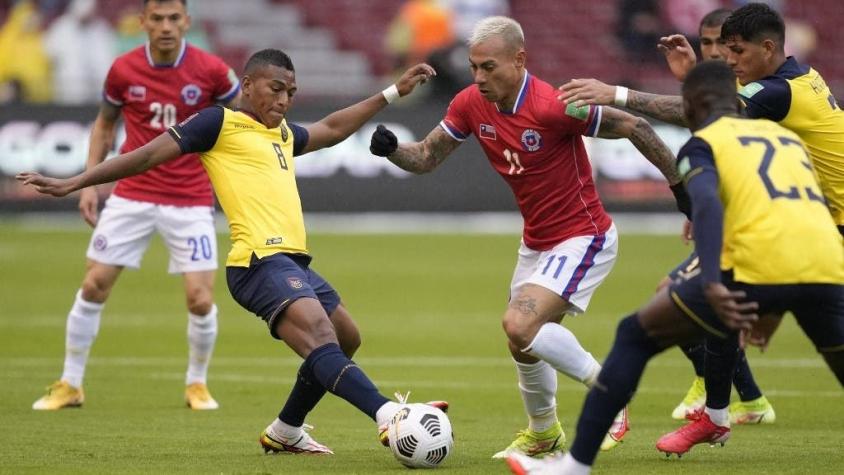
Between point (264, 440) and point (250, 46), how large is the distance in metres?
22.1

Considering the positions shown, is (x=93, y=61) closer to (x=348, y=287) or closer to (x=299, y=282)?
(x=348, y=287)

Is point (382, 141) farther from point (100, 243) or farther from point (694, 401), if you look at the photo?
point (100, 243)

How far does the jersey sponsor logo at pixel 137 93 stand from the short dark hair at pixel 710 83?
18.3 ft

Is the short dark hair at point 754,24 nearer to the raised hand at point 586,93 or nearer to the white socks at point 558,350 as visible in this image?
the raised hand at point 586,93

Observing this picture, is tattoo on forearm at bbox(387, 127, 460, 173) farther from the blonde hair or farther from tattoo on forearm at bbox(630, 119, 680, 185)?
tattoo on forearm at bbox(630, 119, 680, 185)

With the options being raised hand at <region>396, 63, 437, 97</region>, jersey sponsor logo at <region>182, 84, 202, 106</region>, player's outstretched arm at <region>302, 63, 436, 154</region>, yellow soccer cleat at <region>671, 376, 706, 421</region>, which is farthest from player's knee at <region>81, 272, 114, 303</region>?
yellow soccer cleat at <region>671, 376, 706, 421</region>

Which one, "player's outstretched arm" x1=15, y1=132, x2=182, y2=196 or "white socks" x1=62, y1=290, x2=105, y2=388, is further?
"white socks" x1=62, y1=290, x2=105, y2=388

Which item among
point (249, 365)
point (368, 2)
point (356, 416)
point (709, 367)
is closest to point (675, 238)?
point (368, 2)

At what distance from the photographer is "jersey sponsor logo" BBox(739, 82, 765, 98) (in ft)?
27.8

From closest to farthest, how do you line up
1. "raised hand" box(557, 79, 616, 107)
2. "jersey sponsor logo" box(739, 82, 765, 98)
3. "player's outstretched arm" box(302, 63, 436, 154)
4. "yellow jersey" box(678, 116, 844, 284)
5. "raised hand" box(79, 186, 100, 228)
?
"yellow jersey" box(678, 116, 844, 284), "raised hand" box(557, 79, 616, 107), "jersey sponsor logo" box(739, 82, 765, 98), "player's outstretched arm" box(302, 63, 436, 154), "raised hand" box(79, 186, 100, 228)

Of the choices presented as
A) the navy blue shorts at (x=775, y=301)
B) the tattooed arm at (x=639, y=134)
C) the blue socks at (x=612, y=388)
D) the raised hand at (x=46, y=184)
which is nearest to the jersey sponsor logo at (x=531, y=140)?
the tattooed arm at (x=639, y=134)

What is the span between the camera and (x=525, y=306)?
8.16 meters

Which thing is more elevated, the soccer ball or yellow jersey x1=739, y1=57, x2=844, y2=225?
yellow jersey x1=739, y1=57, x2=844, y2=225

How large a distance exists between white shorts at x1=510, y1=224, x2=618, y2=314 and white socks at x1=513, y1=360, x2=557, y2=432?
394mm
